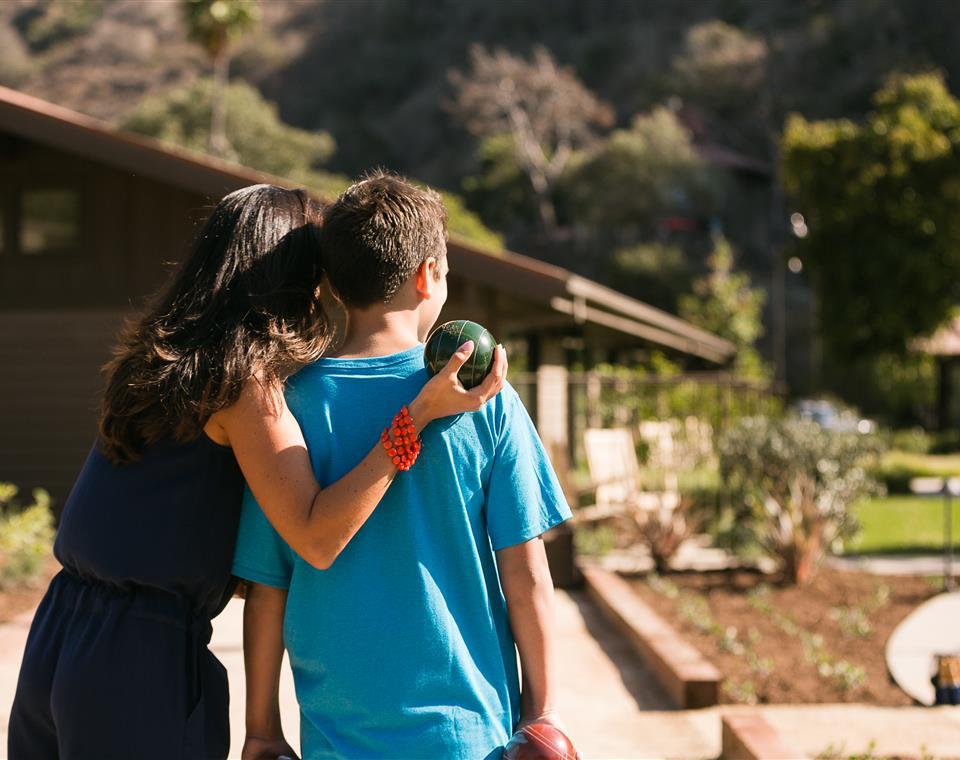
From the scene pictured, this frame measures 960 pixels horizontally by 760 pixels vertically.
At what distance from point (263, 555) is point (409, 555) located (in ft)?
1.01

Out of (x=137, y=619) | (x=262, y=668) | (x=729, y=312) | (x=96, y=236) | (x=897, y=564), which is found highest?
(x=729, y=312)

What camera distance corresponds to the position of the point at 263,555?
217 centimetres

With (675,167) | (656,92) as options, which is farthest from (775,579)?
(656,92)

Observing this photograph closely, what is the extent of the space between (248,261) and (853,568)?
915 centimetres

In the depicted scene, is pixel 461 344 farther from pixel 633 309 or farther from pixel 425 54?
pixel 425 54

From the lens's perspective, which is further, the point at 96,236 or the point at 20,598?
the point at 96,236

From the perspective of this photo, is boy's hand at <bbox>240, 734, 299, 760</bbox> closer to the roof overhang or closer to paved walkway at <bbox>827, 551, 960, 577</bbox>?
paved walkway at <bbox>827, 551, 960, 577</bbox>

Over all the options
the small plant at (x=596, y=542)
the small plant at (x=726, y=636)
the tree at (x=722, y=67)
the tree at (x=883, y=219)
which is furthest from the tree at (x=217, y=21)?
the small plant at (x=726, y=636)

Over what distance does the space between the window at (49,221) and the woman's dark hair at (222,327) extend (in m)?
12.4

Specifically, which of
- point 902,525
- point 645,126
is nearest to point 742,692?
point 902,525

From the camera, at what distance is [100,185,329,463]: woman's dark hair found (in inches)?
82.4

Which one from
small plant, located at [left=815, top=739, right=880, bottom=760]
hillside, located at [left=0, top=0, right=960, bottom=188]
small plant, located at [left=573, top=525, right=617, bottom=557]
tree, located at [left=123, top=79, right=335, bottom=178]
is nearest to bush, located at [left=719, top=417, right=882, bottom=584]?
small plant, located at [left=573, top=525, right=617, bottom=557]

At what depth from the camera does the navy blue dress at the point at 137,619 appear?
2.10 meters

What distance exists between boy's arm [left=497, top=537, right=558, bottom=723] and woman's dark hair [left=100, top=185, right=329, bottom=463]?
1.70 ft
